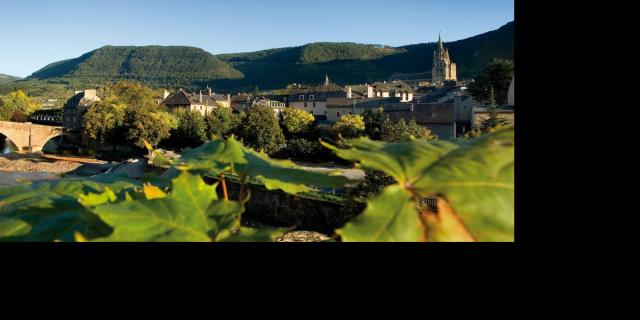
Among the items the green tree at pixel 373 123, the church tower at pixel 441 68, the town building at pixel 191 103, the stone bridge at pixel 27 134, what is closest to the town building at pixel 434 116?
the green tree at pixel 373 123

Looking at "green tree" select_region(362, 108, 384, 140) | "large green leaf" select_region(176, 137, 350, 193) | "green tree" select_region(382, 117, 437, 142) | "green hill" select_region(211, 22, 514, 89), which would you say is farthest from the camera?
"green hill" select_region(211, 22, 514, 89)

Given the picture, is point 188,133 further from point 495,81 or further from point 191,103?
point 495,81

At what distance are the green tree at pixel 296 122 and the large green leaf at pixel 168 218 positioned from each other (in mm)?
24613

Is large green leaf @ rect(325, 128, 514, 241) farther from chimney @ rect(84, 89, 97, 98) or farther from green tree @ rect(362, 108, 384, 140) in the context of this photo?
chimney @ rect(84, 89, 97, 98)

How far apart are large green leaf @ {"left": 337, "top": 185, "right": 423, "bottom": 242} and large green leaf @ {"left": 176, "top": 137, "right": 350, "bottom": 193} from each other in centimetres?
9

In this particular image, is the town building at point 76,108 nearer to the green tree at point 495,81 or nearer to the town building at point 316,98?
the town building at point 316,98

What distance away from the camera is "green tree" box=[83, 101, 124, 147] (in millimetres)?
25891

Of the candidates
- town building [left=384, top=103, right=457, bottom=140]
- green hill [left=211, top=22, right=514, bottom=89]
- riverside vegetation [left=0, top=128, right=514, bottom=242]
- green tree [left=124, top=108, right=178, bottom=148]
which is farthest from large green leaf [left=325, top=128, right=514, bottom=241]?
green hill [left=211, top=22, right=514, bottom=89]

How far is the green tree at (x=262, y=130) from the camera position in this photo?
22.7 meters

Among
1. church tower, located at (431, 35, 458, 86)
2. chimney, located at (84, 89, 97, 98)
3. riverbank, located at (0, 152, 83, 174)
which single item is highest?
church tower, located at (431, 35, 458, 86)

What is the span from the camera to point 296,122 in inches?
984

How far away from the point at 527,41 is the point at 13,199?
66cm
